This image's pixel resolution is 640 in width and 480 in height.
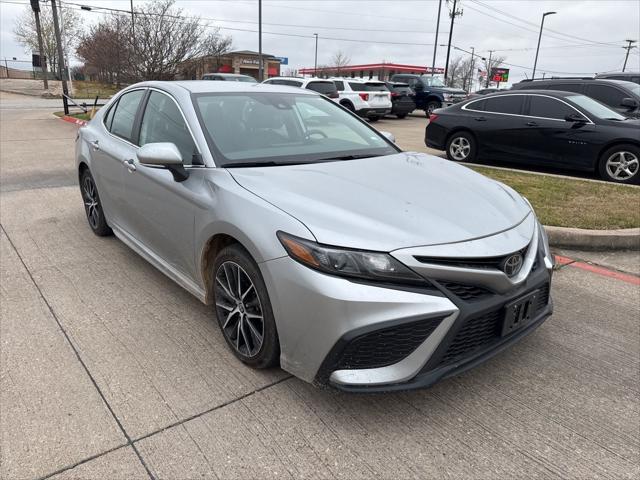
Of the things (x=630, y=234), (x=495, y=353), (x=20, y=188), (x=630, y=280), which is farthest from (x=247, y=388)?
(x=20, y=188)

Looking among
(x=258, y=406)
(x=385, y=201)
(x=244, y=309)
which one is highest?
(x=385, y=201)

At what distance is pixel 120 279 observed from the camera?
4098 mm

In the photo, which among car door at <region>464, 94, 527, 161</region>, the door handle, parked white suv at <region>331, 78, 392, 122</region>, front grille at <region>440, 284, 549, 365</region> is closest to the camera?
front grille at <region>440, 284, 549, 365</region>

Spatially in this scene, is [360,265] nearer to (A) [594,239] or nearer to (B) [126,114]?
(B) [126,114]

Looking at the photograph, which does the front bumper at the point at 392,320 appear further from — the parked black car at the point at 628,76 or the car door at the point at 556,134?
the parked black car at the point at 628,76

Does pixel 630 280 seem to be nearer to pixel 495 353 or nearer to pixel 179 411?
pixel 495 353

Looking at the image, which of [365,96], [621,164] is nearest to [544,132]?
[621,164]

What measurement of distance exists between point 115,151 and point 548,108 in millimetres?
7163

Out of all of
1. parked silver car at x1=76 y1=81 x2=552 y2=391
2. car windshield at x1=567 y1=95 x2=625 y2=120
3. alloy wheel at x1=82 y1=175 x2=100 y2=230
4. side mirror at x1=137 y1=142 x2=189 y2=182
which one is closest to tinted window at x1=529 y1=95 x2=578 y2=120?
car windshield at x1=567 y1=95 x2=625 y2=120

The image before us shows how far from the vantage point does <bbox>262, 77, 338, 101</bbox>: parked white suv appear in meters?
16.4

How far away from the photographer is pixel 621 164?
7.72 metres

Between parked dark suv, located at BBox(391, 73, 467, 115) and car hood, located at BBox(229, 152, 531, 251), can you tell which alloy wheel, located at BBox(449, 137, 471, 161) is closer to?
car hood, located at BBox(229, 152, 531, 251)

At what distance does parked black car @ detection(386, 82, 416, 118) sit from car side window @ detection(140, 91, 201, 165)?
18.0m

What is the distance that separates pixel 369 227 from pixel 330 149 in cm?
129
